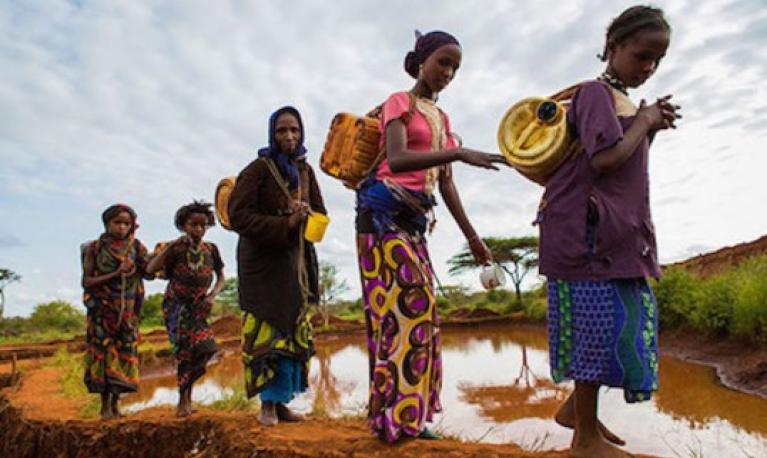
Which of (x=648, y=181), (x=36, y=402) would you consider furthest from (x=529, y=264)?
(x=648, y=181)

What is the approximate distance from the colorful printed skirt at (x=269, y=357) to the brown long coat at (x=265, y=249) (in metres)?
0.06

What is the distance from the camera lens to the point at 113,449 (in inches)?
149

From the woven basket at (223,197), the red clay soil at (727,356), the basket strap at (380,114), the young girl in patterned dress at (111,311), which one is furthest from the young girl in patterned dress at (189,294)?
the red clay soil at (727,356)

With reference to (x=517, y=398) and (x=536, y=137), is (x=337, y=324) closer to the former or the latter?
(x=517, y=398)

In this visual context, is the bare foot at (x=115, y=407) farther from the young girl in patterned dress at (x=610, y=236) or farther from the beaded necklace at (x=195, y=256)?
the young girl in patterned dress at (x=610, y=236)

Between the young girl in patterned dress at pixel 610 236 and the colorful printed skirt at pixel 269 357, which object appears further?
the colorful printed skirt at pixel 269 357

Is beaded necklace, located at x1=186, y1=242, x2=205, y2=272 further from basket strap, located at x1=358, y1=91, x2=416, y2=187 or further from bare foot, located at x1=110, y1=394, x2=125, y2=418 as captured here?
basket strap, located at x1=358, y1=91, x2=416, y2=187

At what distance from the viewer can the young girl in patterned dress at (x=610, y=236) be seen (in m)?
1.89

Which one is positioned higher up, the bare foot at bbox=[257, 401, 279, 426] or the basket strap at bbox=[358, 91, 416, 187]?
the basket strap at bbox=[358, 91, 416, 187]

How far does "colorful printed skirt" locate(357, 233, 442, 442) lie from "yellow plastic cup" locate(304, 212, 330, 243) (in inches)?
18.4

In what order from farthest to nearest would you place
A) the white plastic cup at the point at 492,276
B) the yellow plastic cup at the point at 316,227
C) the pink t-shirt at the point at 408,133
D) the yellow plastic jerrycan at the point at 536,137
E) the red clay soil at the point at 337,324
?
the red clay soil at the point at 337,324, the yellow plastic cup at the point at 316,227, the white plastic cup at the point at 492,276, the pink t-shirt at the point at 408,133, the yellow plastic jerrycan at the point at 536,137

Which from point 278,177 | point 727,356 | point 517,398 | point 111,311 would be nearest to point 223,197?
point 278,177

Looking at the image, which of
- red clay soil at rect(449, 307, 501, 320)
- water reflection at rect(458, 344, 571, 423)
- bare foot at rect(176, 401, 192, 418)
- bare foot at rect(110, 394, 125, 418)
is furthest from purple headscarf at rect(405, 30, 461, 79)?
red clay soil at rect(449, 307, 501, 320)

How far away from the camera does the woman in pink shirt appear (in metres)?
2.39
